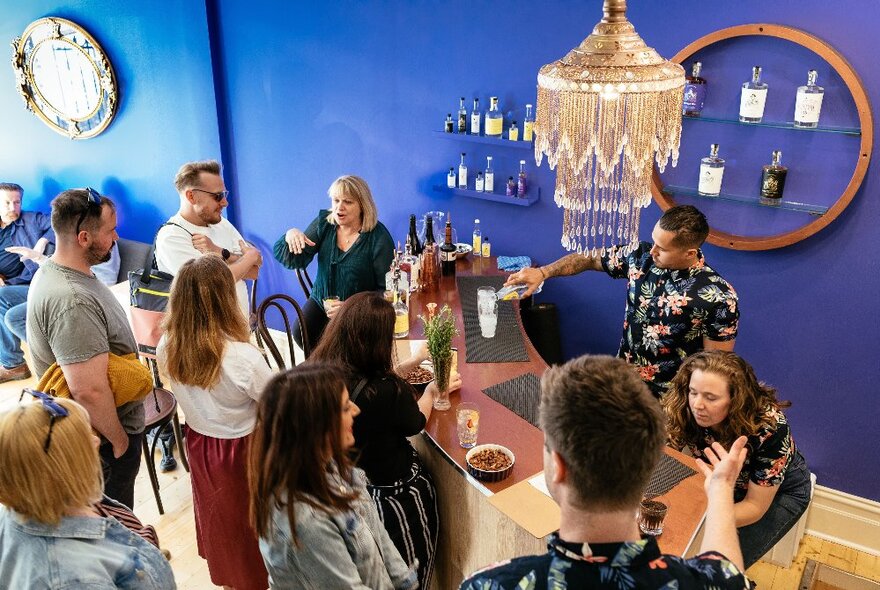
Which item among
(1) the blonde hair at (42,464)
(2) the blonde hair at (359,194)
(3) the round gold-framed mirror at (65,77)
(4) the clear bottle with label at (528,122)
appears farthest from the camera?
(3) the round gold-framed mirror at (65,77)

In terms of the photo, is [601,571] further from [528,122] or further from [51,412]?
[528,122]

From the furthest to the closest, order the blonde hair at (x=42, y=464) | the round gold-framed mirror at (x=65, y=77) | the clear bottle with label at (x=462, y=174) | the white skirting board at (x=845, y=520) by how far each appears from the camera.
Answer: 1. the round gold-framed mirror at (x=65, y=77)
2. the clear bottle with label at (x=462, y=174)
3. the white skirting board at (x=845, y=520)
4. the blonde hair at (x=42, y=464)

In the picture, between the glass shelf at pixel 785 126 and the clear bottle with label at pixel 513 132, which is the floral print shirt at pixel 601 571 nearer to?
the glass shelf at pixel 785 126

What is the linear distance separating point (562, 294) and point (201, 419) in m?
2.38

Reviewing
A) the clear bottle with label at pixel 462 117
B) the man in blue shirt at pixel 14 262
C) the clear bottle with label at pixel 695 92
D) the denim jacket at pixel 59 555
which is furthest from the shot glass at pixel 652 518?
the man in blue shirt at pixel 14 262

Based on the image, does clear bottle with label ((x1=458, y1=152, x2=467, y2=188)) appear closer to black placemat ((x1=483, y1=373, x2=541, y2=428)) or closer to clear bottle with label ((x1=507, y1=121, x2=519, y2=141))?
clear bottle with label ((x1=507, y1=121, x2=519, y2=141))

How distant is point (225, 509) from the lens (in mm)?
2654

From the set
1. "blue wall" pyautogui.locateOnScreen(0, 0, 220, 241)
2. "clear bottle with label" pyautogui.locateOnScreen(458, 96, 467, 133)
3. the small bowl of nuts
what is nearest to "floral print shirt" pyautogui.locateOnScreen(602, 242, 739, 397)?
the small bowl of nuts

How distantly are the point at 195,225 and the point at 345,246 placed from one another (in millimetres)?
770

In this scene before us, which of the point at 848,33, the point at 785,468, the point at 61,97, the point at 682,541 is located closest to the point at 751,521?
the point at 785,468

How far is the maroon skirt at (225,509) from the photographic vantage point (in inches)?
103

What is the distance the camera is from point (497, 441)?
2.50 metres

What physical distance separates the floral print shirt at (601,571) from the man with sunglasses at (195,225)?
8.04 feet

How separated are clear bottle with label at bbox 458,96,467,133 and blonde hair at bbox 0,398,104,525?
2946mm
